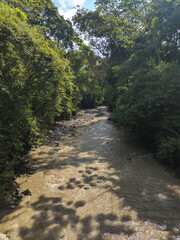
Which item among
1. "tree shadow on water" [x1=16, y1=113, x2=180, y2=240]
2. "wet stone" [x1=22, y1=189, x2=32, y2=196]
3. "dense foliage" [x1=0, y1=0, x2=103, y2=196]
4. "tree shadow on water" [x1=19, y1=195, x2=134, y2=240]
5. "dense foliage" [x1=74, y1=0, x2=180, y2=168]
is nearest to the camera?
"tree shadow on water" [x1=19, y1=195, x2=134, y2=240]

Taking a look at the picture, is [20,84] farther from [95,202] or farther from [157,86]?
[157,86]

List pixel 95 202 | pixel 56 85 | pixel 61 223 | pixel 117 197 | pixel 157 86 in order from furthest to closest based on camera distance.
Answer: pixel 157 86 < pixel 56 85 < pixel 117 197 < pixel 95 202 < pixel 61 223

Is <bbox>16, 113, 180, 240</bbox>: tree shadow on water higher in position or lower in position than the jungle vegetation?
lower

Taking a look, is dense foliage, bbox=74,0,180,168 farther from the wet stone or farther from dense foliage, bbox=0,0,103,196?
the wet stone

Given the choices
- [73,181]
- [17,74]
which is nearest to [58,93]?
[17,74]

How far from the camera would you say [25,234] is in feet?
9.18

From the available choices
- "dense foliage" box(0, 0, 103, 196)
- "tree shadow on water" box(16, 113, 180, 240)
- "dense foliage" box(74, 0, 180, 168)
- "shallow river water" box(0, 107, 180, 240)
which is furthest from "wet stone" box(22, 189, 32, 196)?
"dense foliage" box(74, 0, 180, 168)

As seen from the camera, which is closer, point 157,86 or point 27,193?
point 27,193

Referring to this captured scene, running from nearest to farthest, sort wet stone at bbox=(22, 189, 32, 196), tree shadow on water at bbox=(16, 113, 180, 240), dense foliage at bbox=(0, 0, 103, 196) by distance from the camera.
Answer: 1. tree shadow on water at bbox=(16, 113, 180, 240)
2. dense foliage at bbox=(0, 0, 103, 196)
3. wet stone at bbox=(22, 189, 32, 196)

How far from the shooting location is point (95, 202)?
376 cm

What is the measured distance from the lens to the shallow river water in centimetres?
286

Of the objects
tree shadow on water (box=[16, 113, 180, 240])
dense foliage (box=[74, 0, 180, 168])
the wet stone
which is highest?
dense foliage (box=[74, 0, 180, 168])

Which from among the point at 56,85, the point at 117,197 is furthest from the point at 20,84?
the point at 117,197

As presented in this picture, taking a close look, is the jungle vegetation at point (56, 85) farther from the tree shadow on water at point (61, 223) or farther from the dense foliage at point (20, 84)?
the tree shadow on water at point (61, 223)
